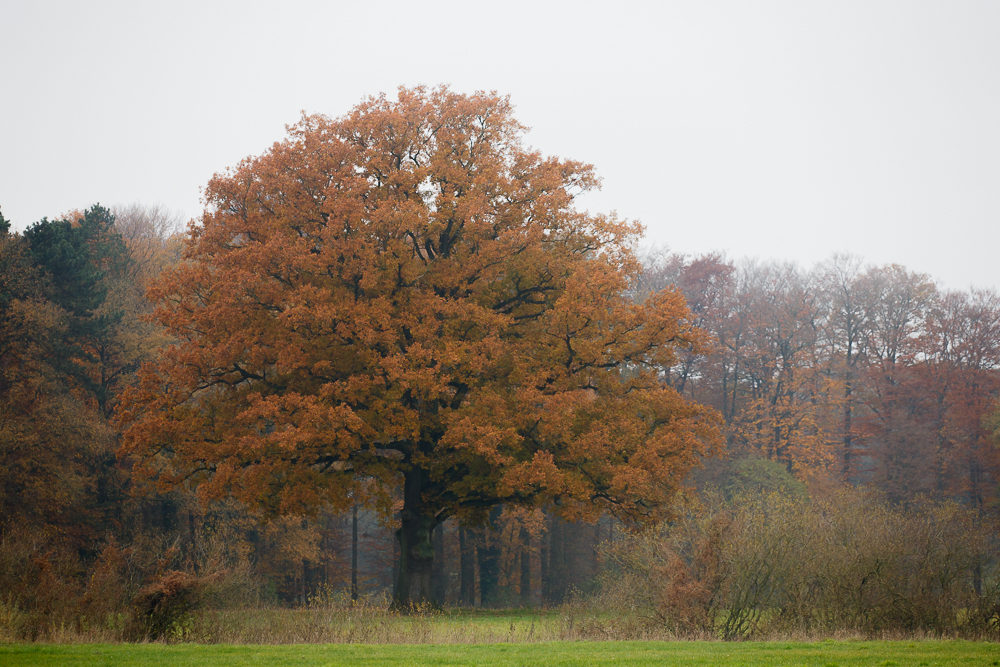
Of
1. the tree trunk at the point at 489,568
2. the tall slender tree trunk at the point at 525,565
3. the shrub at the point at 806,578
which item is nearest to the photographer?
the shrub at the point at 806,578

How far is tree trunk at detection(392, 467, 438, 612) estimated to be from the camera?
2175 cm

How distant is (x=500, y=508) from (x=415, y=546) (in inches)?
442

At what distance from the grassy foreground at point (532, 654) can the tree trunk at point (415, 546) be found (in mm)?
8600

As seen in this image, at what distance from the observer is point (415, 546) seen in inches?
870

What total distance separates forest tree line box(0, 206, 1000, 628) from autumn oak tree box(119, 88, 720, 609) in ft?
9.29

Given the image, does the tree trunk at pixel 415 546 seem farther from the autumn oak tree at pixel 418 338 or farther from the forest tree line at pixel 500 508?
the forest tree line at pixel 500 508

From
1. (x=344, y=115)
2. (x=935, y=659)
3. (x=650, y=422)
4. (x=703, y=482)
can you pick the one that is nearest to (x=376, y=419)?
(x=650, y=422)

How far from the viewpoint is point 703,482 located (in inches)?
1266

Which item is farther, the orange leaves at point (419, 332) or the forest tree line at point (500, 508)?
the forest tree line at point (500, 508)

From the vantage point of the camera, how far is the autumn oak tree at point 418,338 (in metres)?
19.9

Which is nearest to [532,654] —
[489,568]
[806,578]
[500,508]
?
[806,578]

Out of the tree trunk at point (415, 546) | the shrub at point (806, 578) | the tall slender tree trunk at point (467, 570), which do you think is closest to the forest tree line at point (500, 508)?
the tall slender tree trunk at point (467, 570)

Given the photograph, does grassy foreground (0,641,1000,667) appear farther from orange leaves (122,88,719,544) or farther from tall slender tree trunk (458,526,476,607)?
tall slender tree trunk (458,526,476,607)

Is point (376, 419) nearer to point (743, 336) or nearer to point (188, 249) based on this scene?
point (188, 249)
